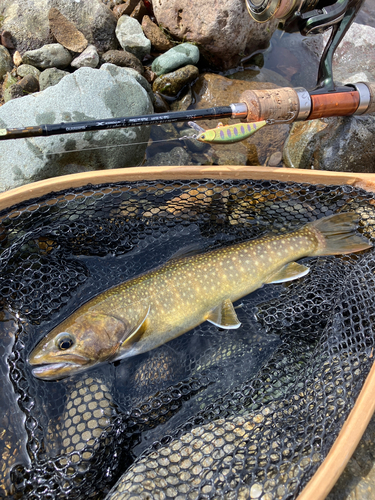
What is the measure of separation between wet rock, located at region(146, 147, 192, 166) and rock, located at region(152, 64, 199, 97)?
110cm

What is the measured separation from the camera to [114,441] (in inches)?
89.0

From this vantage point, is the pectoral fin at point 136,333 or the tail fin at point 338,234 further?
the tail fin at point 338,234

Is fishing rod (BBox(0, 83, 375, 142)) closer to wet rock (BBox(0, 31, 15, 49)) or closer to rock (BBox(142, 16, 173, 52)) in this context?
rock (BBox(142, 16, 173, 52))

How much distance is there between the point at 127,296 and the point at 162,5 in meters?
4.81

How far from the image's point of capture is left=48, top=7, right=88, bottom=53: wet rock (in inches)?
187

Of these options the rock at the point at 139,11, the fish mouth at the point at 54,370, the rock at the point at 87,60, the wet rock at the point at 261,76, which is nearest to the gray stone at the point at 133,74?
the rock at the point at 87,60

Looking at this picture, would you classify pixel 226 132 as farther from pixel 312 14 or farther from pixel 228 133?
pixel 312 14

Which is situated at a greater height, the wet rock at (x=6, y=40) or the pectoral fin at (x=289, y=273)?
the wet rock at (x=6, y=40)

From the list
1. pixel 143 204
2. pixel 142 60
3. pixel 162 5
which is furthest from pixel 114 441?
pixel 162 5

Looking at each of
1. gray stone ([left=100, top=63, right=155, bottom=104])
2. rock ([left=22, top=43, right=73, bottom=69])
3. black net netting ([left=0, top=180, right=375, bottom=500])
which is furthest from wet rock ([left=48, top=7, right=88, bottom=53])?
black net netting ([left=0, top=180, right=375, bottom=500])

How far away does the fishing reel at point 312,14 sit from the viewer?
9.11 ft

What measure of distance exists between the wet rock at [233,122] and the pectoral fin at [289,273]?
6.91 ft

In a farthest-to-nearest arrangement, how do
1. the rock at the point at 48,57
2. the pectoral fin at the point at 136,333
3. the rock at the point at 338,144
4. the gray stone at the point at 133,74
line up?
the rock at the point at 48,57 < the gray stone at the point at 133,74 < the rock at the point at 338,144 < the pectoral fin at the point at 136,333

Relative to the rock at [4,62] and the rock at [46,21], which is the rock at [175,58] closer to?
the rock at [46,21]
